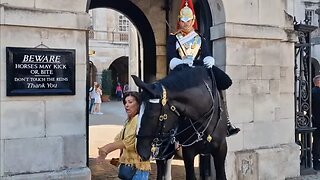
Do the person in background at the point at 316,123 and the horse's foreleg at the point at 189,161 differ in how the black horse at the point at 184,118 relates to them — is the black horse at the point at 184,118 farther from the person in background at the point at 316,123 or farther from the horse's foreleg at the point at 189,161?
the person in background at the point at 316,123

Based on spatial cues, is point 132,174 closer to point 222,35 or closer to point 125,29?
point 222,35

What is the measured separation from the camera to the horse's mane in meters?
4.10

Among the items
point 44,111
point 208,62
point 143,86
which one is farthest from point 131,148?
point 44,111

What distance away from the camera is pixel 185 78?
4.28 metres

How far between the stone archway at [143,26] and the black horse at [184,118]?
5644 millimetres

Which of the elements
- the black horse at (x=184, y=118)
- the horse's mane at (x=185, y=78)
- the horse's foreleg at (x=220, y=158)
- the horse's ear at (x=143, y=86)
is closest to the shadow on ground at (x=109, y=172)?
the horse's foreleg at (x=220, y=158)

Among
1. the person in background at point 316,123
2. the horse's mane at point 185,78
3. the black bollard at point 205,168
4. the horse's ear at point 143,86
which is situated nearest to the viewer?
the horse's ear at point 143,86

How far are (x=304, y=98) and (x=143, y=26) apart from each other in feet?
14.4

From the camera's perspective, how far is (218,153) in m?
4.76

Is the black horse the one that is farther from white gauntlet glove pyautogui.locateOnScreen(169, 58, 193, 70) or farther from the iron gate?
the iron gate

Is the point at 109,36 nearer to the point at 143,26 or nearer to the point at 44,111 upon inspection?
the point at 143,26

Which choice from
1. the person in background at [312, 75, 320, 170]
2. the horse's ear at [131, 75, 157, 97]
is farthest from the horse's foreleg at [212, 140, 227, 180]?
the person in background at [312, 75, 320, 170]

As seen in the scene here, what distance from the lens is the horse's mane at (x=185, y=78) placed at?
4.10m

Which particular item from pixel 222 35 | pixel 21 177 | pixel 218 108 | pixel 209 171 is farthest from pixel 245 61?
pixel 21 177
